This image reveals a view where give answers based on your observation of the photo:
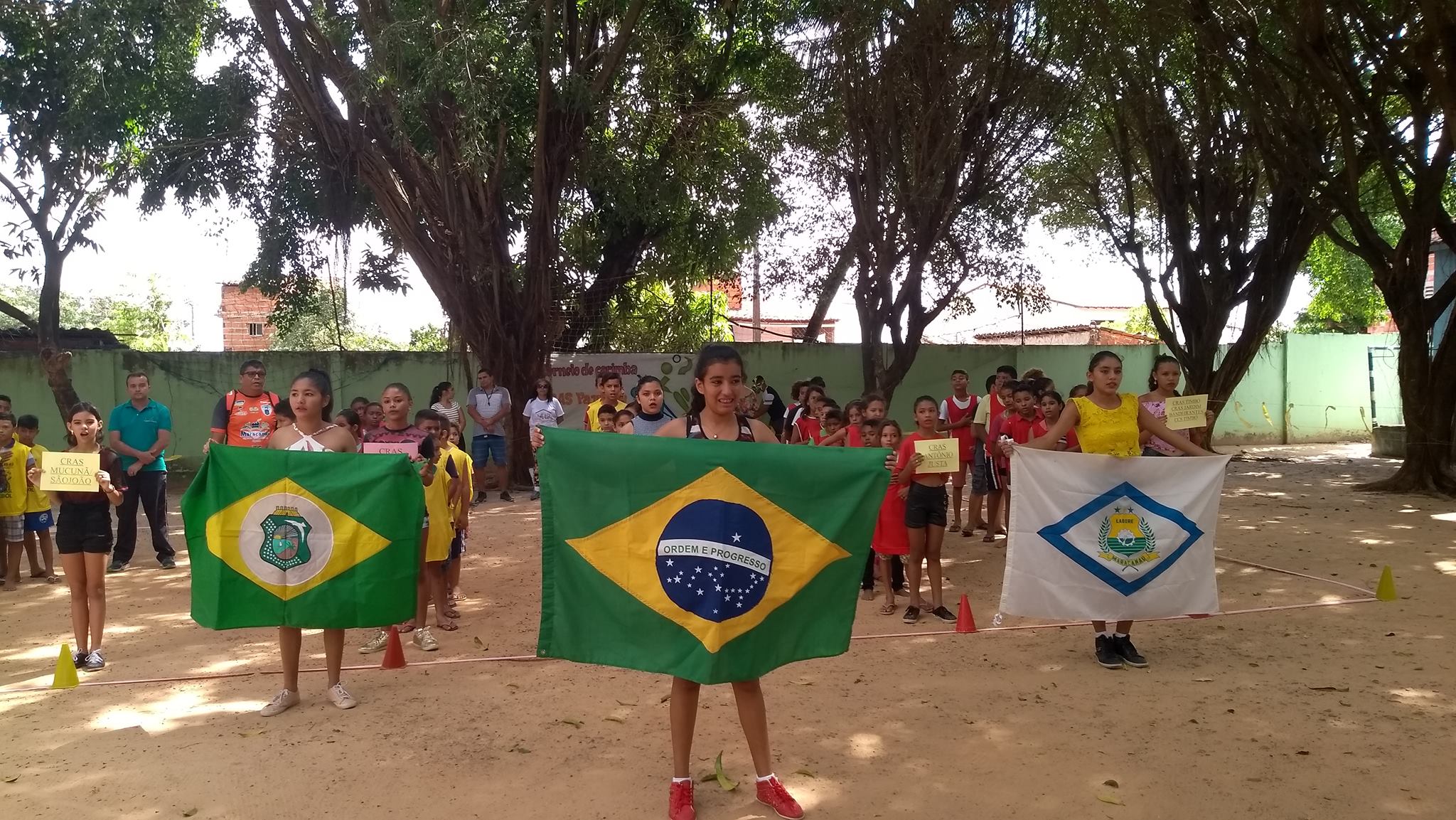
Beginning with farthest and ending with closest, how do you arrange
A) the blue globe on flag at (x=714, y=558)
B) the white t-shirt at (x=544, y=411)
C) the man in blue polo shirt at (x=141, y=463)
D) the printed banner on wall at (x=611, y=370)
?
1. the printed banner on wall at (x=611, y=370)
2. the white t-shirt at (x=544, y=411)
3. the man in blue polo shirt at (x=141, y=463)
4. the blue globe on flag at (x=714, y=558)

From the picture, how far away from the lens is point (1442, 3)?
970 centimetres

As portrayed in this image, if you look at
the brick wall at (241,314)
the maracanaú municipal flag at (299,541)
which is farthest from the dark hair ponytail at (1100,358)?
the brick wall at (241,314)

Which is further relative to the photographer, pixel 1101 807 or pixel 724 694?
pixel 724 694

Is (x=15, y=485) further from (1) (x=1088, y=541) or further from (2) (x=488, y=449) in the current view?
(1) (x=1088, y=541)

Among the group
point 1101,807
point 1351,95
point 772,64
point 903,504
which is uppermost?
point 772,64

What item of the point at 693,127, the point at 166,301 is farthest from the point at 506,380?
the point at 166,301

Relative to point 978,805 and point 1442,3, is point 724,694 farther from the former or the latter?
point 1442,3

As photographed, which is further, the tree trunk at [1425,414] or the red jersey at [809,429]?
the tree trunk at [1425,414]

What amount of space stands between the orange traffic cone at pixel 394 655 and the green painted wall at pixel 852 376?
28.5 ft

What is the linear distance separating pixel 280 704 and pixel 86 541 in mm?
1610

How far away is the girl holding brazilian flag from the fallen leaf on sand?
0.21 meters

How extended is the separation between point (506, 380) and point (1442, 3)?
11148 mm

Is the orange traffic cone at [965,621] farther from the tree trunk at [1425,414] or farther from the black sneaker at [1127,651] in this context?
the tree trunk at [1425,414]

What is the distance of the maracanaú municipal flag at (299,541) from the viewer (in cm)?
480
